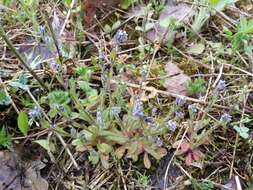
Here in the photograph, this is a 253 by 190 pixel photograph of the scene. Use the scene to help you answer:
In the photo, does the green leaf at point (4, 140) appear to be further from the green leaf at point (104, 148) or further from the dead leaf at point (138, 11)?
the dead leaf at point (138, 11)

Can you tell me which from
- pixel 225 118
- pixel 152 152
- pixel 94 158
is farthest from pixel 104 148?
pixel 225 118

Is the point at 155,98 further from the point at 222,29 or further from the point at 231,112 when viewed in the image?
the point at 222,29

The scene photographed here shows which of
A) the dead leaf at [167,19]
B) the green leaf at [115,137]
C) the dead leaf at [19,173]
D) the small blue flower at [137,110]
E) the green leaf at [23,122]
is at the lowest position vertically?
the dead leaf at [19,173]

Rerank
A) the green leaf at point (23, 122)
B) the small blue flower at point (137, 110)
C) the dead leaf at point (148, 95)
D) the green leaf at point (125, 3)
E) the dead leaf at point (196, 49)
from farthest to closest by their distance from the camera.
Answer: the green leaf at point (125, 3) < the dead leaf at point (196, 49) < the dead leaf at point (148, 95) < the green leaf at point (23, 122) < the small blue flower at point (137, 110)

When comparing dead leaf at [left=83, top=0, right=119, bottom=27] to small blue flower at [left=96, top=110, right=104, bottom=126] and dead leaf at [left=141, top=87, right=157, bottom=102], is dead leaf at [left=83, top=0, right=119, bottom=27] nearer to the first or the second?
dead leaf at [left=141, top=87, right=157, bottom=102]

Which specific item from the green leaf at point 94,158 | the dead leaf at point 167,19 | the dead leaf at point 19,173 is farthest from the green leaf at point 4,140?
the dead leaf at point 167,19

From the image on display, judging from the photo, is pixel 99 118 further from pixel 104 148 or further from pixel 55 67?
pixel 55 67
